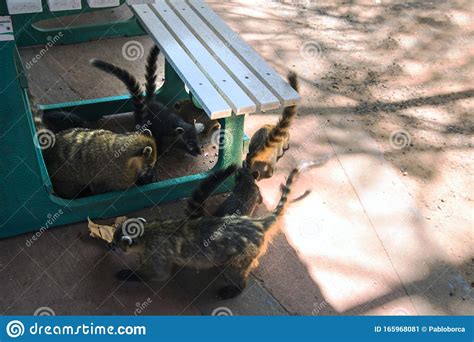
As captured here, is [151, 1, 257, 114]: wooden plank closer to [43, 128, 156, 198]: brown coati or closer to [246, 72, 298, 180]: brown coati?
[246, 72, 298, 180]: brown coati

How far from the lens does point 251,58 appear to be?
4.14m

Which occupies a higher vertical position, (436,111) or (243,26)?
(243,26)

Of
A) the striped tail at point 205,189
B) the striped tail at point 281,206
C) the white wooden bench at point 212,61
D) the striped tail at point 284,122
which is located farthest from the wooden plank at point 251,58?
the striped tail at point 205,189

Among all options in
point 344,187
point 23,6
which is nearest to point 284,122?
point 344,187

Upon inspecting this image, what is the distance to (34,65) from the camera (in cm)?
572

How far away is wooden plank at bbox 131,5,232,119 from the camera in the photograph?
3.58m

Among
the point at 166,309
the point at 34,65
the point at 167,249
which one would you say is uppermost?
the point at 34,65

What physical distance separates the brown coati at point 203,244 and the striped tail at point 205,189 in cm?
17

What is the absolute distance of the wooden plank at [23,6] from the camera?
316 centimetres

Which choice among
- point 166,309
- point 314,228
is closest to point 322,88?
point 314,228

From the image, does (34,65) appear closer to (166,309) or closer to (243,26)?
(243,26)

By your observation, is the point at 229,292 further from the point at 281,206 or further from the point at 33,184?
the point at 33,184

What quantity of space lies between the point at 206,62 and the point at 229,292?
1686mm

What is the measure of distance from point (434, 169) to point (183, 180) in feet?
7.81
